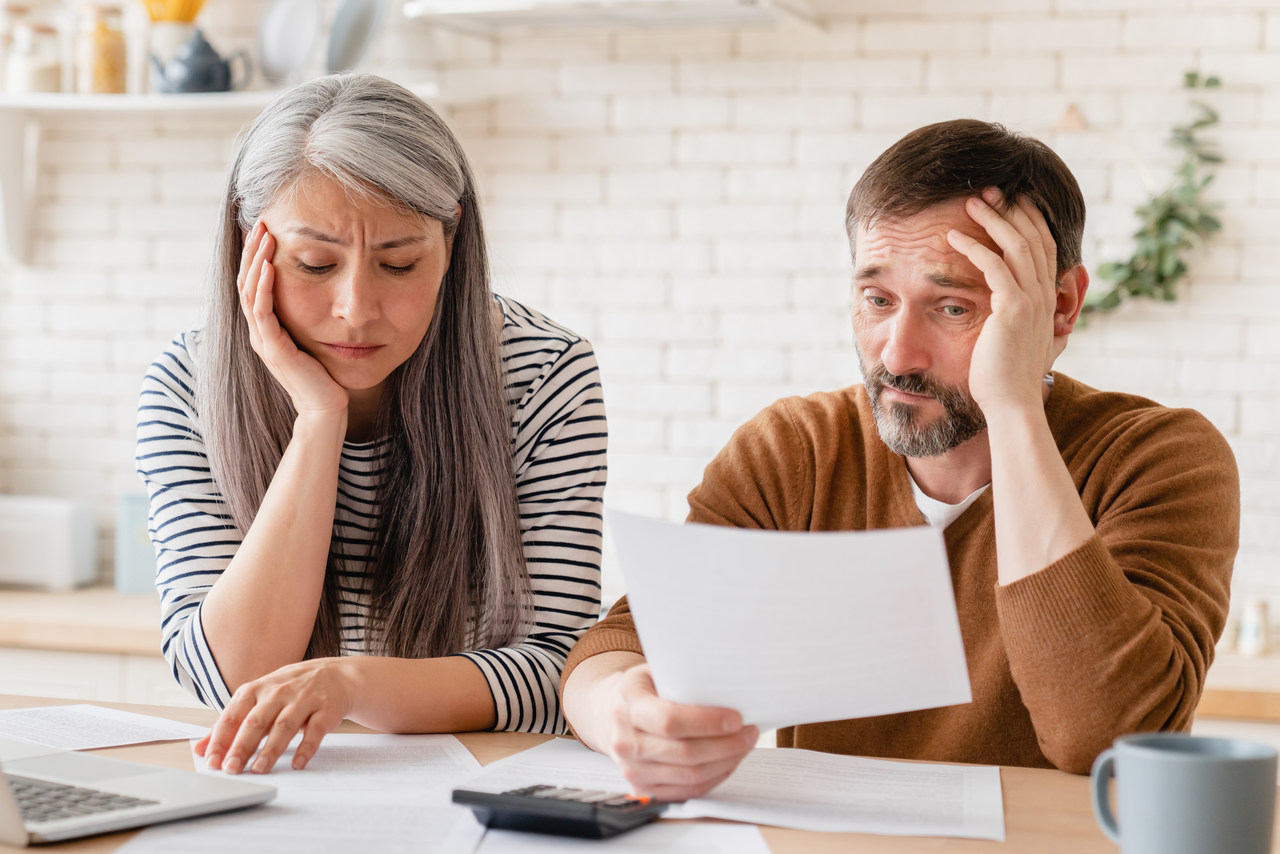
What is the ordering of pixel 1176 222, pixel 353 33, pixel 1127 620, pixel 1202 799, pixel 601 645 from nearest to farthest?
pixel 1202 799 → pixel 1127 620 → pixel 601 645 → pixel 1176 222 → pixel 353 33

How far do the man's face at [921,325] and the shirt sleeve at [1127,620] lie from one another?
0.70 ft

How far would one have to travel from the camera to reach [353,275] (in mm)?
1423

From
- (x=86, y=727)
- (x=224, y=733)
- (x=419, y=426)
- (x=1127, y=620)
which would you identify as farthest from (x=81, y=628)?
(x=1127, y=620)

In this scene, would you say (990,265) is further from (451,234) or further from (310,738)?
(310,738)

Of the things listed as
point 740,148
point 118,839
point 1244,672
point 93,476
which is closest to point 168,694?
point 93,476

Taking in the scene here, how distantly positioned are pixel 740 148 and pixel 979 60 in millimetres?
540

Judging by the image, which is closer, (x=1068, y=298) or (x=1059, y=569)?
(x=1059, y=569)

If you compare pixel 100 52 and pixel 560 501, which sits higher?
pixel 100 52

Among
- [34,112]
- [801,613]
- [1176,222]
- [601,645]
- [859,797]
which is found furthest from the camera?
[34,112]

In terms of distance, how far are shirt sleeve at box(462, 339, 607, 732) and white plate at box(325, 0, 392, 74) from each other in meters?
1.52

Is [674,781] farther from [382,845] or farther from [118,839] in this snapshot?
[118,839]

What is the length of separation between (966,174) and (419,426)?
708 millimetres

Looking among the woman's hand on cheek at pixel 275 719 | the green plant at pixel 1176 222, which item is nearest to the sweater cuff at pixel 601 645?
the woman's hand on cheek at pixel 275 719

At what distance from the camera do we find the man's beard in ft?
4.71
